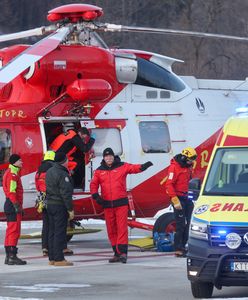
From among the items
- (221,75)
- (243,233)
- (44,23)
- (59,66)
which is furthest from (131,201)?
(44,23)

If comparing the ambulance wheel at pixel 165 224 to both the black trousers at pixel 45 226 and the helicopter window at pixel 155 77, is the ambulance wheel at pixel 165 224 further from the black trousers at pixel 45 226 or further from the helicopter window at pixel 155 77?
the helicopter window at pixel 155 77

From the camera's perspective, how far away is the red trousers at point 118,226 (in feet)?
53.7

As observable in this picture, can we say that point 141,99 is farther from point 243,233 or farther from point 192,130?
point 243,233

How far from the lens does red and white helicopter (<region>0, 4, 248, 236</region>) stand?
17.6 meters

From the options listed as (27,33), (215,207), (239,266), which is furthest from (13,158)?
(239,266)

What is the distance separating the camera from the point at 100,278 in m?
14.7

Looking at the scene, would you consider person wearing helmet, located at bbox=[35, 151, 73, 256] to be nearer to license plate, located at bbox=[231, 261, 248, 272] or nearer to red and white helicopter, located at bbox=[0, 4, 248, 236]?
red and white helicopter, located at bbox=[0, 4, 248, 236]

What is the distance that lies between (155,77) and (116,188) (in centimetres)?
306

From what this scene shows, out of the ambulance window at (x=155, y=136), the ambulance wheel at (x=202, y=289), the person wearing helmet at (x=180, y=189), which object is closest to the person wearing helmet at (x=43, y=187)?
the person wearing helmet at (x=180, y=189)

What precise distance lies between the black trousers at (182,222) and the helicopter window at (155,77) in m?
2.47

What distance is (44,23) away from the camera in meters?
54.1

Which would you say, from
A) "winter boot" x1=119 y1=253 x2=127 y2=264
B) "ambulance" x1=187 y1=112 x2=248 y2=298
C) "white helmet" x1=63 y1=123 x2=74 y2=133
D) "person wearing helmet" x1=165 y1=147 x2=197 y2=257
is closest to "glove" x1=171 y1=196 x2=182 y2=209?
"person wearing helmet" x1=165 y1=147 x2=197 y2=257

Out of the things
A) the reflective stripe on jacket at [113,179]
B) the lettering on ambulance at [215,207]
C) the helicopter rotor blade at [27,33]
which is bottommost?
the reflective stripe on jacket at [113,179]

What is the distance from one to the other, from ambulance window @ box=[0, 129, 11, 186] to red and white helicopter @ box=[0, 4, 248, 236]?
0.02 m
